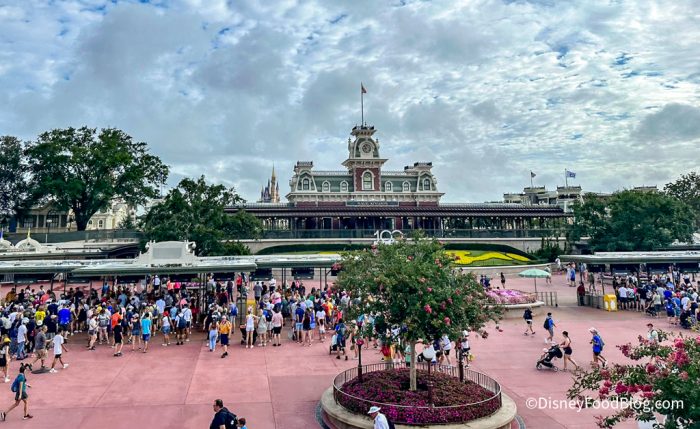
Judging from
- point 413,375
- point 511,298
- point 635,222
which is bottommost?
point 413,375

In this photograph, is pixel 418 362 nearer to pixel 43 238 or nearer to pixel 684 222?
pixel 684 222

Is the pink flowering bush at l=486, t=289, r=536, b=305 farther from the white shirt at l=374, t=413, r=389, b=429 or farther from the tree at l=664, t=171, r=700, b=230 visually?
the tree at l=664, t=171, r=700, b=230

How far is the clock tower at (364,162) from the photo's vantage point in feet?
269

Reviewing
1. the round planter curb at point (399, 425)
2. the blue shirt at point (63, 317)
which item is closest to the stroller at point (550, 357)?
the round planter curb at point (399, 425)

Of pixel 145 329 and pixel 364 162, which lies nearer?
A: pixel 145 329

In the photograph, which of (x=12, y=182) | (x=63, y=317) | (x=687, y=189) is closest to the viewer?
(x=63, y=317)

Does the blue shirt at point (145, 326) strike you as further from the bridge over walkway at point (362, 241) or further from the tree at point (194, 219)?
the bridge over walkway at point (362, 241)

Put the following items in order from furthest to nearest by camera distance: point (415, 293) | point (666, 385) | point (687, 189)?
point (687, 189), point (415, 293), point (666, 385)

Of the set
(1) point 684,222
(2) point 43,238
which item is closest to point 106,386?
(2) point 43,238

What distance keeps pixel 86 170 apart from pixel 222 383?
4837cm

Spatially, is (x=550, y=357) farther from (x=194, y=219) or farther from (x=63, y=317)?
(x=194, y=219)

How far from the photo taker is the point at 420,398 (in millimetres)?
11266

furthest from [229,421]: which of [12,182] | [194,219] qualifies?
[12,182]

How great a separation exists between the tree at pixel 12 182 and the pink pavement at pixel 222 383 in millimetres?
47482
